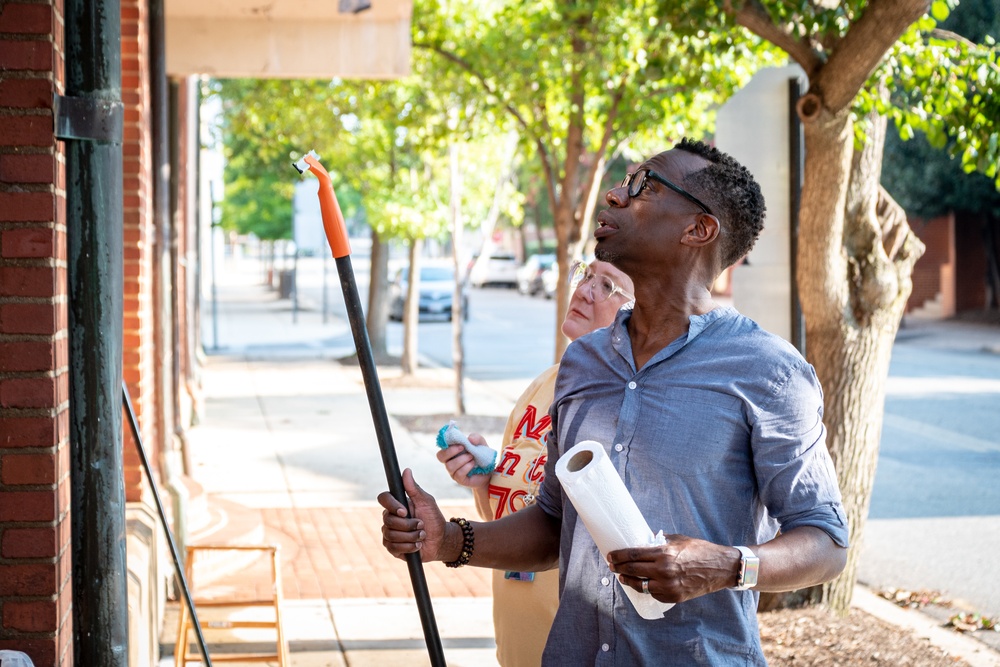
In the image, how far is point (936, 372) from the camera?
1809 cm

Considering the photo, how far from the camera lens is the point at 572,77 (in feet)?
32.6

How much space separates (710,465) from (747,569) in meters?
0.22

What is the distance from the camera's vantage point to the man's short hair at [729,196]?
2.26m

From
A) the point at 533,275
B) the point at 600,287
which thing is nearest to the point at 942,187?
the point at 533,275

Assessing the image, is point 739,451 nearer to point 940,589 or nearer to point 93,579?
point 93,579

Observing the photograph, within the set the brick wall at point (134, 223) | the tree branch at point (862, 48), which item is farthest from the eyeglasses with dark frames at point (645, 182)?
the brick wall at point (134, 223)

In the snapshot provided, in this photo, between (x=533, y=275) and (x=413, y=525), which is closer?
(x=413, y=525)

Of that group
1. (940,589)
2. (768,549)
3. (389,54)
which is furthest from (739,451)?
(389,54)

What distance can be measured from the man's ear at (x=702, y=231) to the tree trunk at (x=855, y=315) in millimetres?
3332

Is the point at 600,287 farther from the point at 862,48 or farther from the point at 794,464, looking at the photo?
the point at 862,48

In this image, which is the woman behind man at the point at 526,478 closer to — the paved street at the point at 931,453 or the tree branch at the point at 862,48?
the tree branch at the point at 862,48

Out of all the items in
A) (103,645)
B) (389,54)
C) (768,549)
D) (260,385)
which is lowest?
(260,385)

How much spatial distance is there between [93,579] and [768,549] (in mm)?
1355

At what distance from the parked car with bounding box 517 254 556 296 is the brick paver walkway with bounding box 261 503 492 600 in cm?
3533
